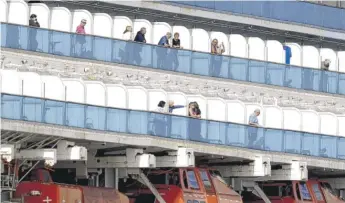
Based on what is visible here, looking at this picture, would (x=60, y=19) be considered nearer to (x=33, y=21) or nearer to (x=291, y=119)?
(x=33, y=21)

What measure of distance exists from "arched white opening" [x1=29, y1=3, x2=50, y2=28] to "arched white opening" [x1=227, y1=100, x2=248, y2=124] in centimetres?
816

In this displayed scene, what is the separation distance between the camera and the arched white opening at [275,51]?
84438 millimetres

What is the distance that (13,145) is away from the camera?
7244 centimetres

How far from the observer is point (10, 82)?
7238 centimetres

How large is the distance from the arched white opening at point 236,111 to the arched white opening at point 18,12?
31.0ft

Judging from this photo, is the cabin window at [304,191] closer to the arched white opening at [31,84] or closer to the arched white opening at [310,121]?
the arched white opening at [310,121]

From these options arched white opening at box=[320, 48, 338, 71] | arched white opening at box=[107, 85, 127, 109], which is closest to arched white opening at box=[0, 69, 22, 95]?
arched white opening at box=[107, 85, 127, 109]

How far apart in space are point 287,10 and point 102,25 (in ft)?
30.8

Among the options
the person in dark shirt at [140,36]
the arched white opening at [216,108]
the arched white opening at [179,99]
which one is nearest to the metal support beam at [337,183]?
the arched white opening at [216,108]

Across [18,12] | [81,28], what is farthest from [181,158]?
[18,12]

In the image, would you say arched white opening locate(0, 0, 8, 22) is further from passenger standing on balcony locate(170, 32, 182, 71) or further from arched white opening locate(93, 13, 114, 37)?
passenger standing on balcony locate(170, 32, 182, 71)

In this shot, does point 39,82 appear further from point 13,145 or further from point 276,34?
point 276,34

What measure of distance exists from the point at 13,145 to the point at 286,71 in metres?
14.9

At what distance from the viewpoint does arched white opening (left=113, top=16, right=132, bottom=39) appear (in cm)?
7881
